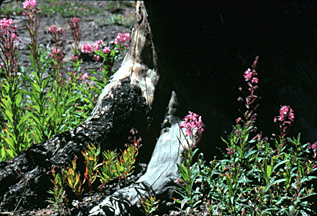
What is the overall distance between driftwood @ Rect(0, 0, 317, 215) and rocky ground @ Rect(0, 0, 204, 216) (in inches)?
17.7

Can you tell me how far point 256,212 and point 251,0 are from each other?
8.29 ft

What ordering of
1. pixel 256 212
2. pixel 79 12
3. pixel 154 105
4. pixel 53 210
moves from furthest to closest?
pixel 79 12 < pixel 154 105 < pixel 53 210 < pixel 256 212

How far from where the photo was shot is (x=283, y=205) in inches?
123

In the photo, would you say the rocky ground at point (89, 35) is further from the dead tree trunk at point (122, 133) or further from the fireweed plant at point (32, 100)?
the fireweed plant at point (32, 100)

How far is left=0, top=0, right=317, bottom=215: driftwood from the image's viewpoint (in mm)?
3662

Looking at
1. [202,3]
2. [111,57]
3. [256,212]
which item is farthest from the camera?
[111,57]

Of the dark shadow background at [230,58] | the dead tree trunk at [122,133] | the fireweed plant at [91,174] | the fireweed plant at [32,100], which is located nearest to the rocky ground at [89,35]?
the fireweed plant at [91,174]

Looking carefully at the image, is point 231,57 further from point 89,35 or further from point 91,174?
point 89,35

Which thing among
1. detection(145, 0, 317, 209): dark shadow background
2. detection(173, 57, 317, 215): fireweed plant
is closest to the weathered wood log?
detection(145, 0, 317, 209): dark shadow background

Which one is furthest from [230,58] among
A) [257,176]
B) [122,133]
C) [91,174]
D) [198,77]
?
[91,174]

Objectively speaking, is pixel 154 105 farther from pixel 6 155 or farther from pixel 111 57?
pixel 6 155

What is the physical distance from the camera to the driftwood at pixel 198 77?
3662 mm

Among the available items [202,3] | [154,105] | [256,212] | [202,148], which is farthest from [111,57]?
[256,212]

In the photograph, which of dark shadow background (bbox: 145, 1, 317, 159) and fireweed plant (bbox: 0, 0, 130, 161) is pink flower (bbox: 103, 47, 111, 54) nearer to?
fireweed plant (bbox: 0, 0, 130, 161)
